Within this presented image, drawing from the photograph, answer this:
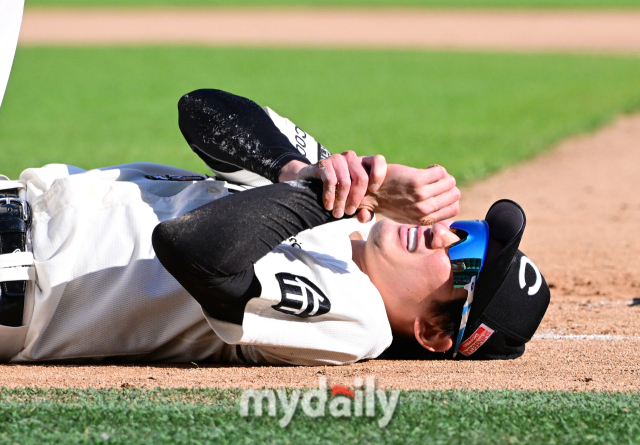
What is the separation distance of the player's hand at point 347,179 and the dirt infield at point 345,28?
2249cm

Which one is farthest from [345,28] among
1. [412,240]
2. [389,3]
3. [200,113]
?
[412,240]

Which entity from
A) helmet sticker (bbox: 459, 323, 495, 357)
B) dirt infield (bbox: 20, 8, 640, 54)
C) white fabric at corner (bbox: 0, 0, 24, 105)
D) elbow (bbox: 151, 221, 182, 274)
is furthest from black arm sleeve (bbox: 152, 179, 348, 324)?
dirt infield (bbox: 20, 8, 640, 54)

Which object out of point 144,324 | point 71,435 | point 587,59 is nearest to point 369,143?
point 144,324

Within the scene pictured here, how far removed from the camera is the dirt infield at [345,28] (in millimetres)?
24984

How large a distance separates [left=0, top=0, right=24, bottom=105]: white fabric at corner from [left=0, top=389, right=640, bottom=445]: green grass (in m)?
1.22

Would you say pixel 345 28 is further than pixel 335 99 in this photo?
Yes

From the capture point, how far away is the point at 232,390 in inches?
96.3

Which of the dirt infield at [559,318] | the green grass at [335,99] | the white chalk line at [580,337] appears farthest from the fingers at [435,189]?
the green grass at [335,99]

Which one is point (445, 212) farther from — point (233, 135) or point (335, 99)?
point (335, 99)

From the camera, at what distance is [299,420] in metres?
2.17

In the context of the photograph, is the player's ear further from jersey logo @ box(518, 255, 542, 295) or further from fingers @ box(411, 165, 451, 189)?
fingers @ box(411, 165, 451, 189)

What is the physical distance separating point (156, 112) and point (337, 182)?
37.1 feet

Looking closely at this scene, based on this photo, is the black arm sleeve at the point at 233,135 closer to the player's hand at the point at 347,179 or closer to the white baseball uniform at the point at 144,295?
the white baseball uniform at the point at 144,295

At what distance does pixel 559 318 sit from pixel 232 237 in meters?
2.24
